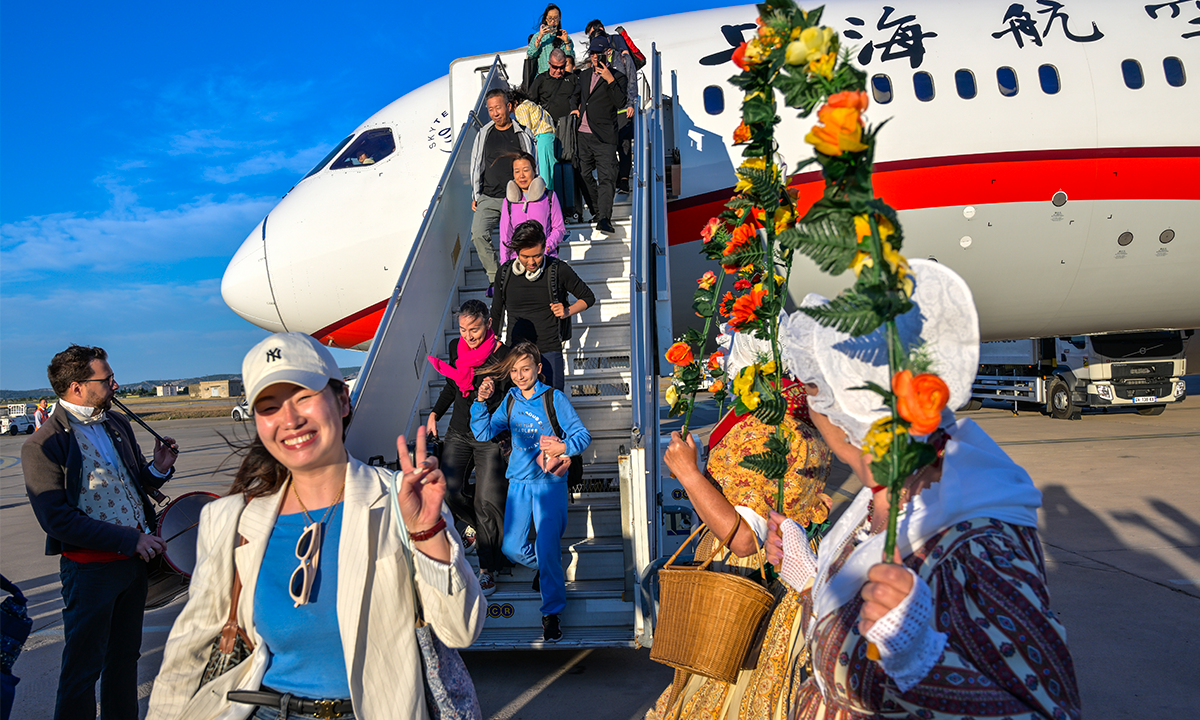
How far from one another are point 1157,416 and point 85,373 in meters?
16.9

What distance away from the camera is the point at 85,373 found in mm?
3209

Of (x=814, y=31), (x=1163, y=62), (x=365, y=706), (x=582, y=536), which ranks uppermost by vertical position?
(x=1163, y=62)

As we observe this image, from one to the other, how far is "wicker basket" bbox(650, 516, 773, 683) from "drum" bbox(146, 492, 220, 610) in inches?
89.9

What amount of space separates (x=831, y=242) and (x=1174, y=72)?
1040 centimetres

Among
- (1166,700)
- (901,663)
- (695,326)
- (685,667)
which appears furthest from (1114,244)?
(901,663)

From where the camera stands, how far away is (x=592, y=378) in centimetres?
577

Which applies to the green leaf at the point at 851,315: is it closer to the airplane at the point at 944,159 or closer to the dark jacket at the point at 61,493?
the dark jacket at the point at 61,493

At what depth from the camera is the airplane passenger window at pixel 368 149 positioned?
8656 mm

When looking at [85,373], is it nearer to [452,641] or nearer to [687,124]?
[452,641]

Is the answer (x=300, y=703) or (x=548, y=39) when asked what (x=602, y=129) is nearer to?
(x=548, y=39)

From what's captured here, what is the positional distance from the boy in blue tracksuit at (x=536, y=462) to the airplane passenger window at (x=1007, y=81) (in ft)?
23.7

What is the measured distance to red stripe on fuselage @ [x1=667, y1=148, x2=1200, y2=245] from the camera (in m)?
8.27

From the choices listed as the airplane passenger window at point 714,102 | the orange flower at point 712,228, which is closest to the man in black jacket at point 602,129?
the airplane passenger window at point 714,102

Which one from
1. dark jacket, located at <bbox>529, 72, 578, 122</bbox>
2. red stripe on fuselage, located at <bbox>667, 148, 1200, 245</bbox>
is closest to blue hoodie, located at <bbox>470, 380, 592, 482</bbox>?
dark jacket, located at <bbox>529, 72, 578, 122</bbox>
